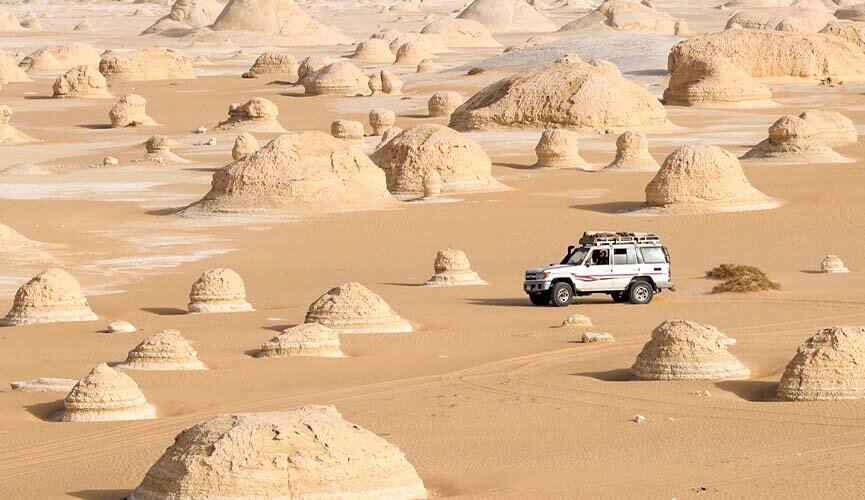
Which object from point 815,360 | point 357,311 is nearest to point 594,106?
point 357,311

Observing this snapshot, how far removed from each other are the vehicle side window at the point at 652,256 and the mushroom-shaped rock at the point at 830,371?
834cm

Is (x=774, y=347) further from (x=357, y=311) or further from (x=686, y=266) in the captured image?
(x=686, y=266)

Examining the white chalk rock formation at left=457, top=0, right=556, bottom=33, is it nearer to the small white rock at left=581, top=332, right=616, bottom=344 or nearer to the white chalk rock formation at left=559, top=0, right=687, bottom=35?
the white chalk rock formation at left=559, top=0, right=687, bottom=35

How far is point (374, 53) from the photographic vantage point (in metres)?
72.3

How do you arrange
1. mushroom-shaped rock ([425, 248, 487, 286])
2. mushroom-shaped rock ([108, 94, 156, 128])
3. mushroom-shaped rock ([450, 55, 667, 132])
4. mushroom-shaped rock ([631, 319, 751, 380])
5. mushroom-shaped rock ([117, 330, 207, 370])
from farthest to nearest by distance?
mushroom-shaped rock ([108, 94, 156, 128])
mushroom-shaped rock ([450, 55, 667, 132])
mushroom-shaped rock ([425, 248, 487, 286])
mushroom-shaped rock ([117, 330, 207, 370])
mushroom-shaped rock ([631, 319, 751, 380])

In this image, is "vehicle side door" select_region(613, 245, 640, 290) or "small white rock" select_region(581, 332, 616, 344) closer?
"small white rock" select_region(581, 332, 616, 344)

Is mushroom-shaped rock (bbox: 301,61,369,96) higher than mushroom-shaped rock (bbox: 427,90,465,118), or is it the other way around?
mushroom-shaped rock (bbox: 301,61,369,96)

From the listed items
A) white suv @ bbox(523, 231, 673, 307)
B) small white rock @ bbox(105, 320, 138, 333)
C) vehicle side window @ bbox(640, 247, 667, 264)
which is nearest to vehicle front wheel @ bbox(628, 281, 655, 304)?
white suv @ bbox(523, 231, 673, 307)

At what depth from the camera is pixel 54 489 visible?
1104 cm

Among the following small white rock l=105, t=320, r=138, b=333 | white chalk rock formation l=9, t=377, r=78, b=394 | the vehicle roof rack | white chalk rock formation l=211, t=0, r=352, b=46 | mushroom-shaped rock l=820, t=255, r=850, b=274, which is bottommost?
mushroom-shaped rock l=820, t=255, r=850, b=274

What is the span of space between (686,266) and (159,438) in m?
15.4

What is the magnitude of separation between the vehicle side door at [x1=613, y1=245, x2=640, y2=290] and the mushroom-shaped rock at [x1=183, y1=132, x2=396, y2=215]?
11.4 meters

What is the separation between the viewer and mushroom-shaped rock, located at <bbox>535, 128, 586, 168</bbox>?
125 ft

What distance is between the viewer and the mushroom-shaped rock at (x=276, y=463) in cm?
961
